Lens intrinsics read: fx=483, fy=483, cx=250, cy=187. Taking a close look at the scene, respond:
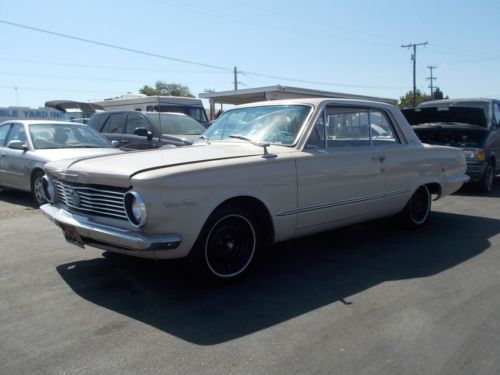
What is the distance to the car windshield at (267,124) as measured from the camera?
478 cm

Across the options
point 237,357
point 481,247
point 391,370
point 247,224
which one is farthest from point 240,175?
point 481,247

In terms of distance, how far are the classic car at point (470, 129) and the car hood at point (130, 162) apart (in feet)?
20.5

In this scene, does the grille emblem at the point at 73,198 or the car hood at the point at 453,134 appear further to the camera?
the car hood at the point at 453,134

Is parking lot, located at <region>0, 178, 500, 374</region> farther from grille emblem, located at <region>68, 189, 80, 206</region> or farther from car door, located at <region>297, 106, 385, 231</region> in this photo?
grille emblem, located at <region>68, 189, 80, 206</region>

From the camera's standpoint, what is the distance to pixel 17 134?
28.0ft

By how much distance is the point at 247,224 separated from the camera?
4152 mm

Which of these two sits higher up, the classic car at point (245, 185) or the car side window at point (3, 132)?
the car side window at point (3, 132)

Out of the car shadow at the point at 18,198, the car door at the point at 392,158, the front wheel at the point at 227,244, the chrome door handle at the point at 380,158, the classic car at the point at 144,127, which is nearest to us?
the front wheel at the point at 227,244

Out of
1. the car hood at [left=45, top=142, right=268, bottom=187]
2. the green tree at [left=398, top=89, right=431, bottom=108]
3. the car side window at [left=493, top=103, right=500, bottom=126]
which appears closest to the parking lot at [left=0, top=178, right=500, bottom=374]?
the car hood at [left=45, top=142, right=268, bottom=187]

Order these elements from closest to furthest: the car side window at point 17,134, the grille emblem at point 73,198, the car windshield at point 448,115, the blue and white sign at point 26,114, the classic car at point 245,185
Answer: the classic car at point 245,185 < the grille emblem at point 73,198 < the car side window at point 17,134 < the car windshield at point 448,115 < the blue and white sign at point 26,114

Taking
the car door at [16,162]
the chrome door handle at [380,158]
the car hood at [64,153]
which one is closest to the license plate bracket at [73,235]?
the chrome door handle at [380,158]

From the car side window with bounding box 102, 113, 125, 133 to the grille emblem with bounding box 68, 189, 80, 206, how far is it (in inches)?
291

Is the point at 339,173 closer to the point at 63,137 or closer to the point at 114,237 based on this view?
the point at 114,237

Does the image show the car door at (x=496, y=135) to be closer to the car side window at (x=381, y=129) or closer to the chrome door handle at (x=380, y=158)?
the car side window at (x=381, y=129)
